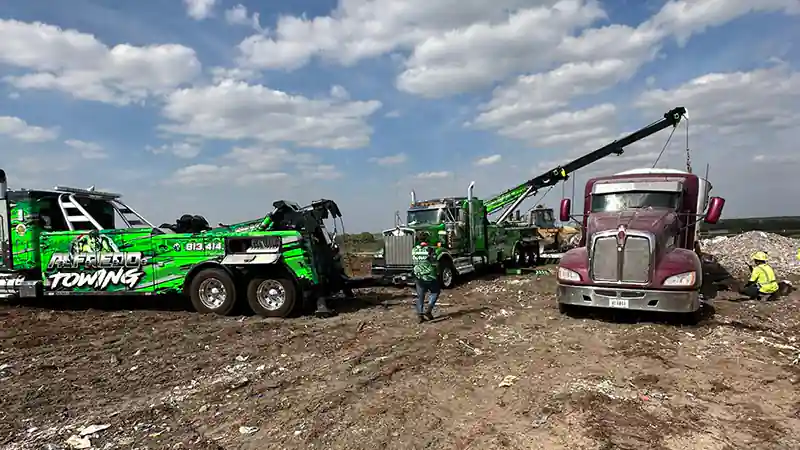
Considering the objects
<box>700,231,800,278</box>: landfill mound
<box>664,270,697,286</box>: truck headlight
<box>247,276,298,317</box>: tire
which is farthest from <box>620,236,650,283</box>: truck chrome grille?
<box>700,231,800,278</box>: landfill mound

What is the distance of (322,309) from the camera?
9.73 m

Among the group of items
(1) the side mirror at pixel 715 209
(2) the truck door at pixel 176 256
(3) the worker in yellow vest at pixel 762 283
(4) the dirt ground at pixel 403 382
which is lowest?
(4) the dirt ground at pixel 403 382

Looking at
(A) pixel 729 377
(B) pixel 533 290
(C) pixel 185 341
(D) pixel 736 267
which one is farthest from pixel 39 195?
(D) pixel 736 267

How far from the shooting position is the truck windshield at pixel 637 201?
10.4 meters

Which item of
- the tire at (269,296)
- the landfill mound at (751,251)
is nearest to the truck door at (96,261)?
the tire at (269,296)

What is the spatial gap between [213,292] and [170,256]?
1002 mm

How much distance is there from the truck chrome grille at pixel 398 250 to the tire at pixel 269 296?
190 inches

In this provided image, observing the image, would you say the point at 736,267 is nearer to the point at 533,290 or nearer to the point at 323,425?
the point at 533,290

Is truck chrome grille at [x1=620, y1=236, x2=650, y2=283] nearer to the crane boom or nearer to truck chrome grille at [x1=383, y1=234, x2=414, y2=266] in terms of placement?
truck chrome grille at [x1=383, y1=234, x2=414, y2=266]

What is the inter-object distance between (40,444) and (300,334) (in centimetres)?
414

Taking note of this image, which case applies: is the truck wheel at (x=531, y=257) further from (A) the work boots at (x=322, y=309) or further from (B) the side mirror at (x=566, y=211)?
(A) the work boots at (x=322, y=309)

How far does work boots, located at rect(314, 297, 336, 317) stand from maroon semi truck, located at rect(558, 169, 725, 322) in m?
4.04

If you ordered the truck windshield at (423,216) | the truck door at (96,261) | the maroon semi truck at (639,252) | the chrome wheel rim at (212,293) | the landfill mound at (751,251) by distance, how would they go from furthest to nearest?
the landfill mound at (751,251) < the truck windshield at (423,216) < the truck door at (96,261) < the chrome wheel rim at (212,293) < the maroon semi truck at (639,252)

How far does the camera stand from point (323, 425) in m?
4.74
